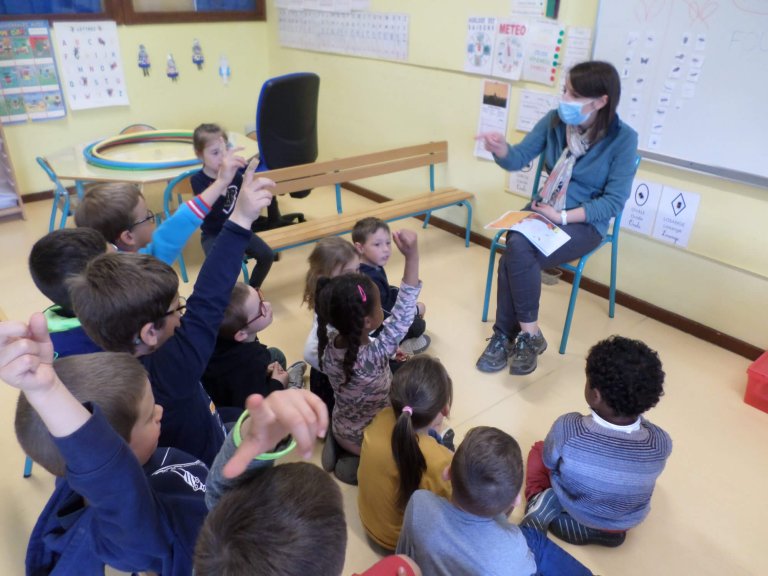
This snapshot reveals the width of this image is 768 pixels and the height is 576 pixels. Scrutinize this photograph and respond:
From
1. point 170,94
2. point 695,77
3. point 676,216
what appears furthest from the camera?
point 170,94

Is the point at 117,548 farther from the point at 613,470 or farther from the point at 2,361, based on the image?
the point at 613,470

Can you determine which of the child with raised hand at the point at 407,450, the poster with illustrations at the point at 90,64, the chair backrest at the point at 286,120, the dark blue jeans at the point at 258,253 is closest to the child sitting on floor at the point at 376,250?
the dark blue jeans at the point at 258,253

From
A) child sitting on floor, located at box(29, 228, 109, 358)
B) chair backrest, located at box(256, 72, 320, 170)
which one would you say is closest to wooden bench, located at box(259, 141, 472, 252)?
chair backrest, located at box(256, 72, 320, 170)

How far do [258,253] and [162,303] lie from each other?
61.0 inches

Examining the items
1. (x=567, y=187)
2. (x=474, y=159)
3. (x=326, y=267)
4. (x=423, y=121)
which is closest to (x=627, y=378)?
(x=326, y=267)

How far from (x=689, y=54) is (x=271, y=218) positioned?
255 centimetres

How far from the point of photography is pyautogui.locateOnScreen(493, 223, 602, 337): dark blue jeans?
93.5 inches

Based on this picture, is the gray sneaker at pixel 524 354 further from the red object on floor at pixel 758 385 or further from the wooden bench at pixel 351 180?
the wooden bench at pixel 351 180

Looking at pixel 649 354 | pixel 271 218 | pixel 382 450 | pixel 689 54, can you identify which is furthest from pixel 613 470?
pixel 271 218

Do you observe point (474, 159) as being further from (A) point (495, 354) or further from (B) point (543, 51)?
(A) point (495, 354)

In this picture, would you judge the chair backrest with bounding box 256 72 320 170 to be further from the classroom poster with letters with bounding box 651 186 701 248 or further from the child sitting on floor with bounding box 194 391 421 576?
the child sitting on floor with bounding box 194 391 421 576

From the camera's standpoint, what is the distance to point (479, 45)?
3.19 m

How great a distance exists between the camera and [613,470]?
1.45m

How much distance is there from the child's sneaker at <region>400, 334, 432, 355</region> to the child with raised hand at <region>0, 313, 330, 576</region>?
4.79ft
